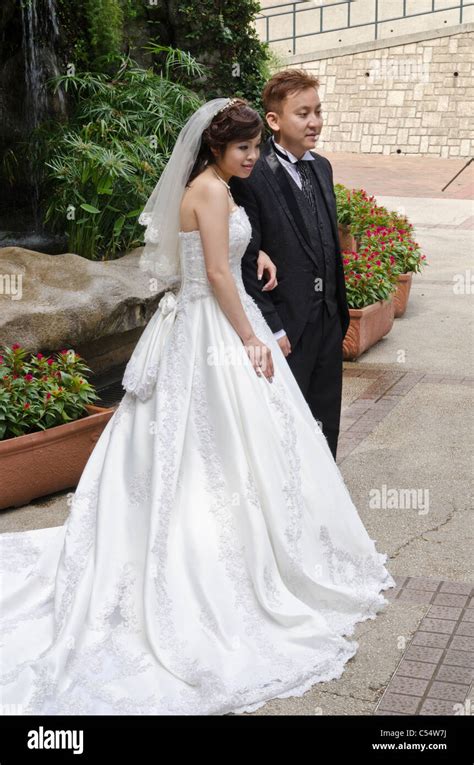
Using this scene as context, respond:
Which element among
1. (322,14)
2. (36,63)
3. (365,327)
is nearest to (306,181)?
(365,327)

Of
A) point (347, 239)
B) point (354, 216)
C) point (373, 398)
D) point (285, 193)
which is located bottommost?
point (373, 398)

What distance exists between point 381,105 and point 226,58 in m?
13.6

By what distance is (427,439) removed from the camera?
6.55 m

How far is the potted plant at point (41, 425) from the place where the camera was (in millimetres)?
5539

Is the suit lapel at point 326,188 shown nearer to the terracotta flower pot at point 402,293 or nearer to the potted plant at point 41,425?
the potted plant at point 41,425

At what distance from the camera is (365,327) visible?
8391 mm

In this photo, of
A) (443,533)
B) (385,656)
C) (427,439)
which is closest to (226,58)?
(427,439)

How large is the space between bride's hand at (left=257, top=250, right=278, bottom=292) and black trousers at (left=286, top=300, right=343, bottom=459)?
321 millimetres

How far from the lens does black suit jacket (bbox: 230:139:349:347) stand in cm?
479

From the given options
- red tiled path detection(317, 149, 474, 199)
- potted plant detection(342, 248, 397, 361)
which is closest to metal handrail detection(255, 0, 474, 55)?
red tiled path detection(317, 149, 474, 199)

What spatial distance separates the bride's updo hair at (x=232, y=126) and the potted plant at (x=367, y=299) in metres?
4.01

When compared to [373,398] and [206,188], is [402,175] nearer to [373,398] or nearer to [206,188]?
[373,398]

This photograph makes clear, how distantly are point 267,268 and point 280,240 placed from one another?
0.56 feet
